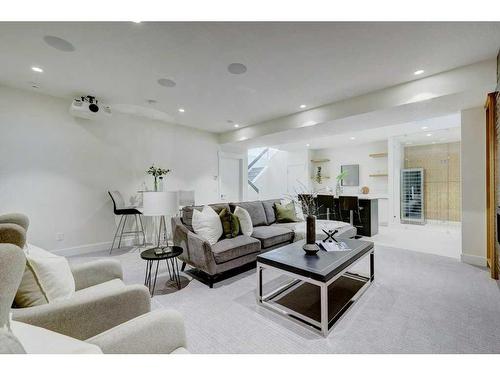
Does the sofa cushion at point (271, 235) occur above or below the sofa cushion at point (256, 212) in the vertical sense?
below

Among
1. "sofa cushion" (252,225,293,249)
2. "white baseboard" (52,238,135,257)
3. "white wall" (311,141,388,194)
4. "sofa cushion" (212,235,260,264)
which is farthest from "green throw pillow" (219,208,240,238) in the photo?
"white wall" (311,141,388,194)

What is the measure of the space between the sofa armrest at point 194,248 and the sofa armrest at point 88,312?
46.2 inches

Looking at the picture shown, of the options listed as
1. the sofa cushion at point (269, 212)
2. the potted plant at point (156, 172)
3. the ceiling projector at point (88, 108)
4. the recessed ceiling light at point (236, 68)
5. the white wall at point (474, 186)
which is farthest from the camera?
the potted plant at point (156, 172)

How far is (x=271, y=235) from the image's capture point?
10.8ft

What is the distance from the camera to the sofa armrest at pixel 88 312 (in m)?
1.05

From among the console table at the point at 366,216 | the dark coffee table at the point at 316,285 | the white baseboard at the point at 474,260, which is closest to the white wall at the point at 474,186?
the white baseboard at the point at 474,260

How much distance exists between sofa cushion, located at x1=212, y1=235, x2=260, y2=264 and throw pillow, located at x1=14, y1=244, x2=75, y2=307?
1445 mm

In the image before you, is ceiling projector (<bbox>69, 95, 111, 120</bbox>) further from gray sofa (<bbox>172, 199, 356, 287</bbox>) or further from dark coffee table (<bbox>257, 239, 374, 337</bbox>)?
dark coffee table (<bbox>257, 239, 374, 337</bbox>)

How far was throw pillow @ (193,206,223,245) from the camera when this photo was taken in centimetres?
278

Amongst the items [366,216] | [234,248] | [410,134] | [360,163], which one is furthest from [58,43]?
[360,163]

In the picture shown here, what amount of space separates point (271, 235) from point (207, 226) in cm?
102

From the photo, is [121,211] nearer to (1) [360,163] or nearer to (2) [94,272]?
(2) [94,272]

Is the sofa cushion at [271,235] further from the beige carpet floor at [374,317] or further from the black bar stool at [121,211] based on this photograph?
the black bar stool at [121,211]
